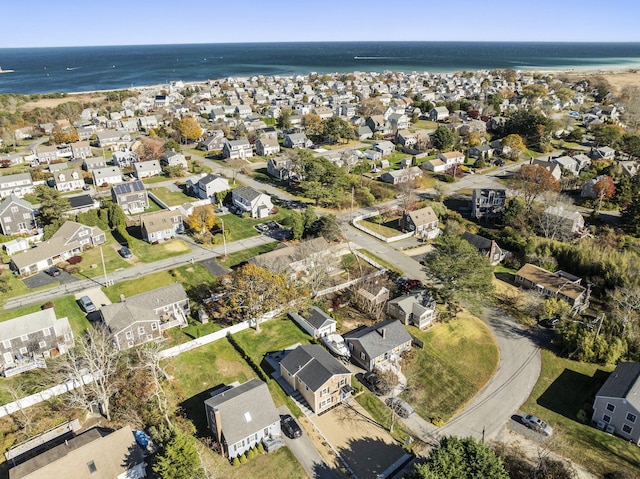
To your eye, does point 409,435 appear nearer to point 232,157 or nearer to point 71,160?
point 232,157

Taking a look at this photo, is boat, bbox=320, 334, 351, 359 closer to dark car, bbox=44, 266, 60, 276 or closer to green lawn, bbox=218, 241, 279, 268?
green lawn, bbox=218, 241, 279, 268

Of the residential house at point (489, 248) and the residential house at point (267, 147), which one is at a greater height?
the residential house at point (267, 147)

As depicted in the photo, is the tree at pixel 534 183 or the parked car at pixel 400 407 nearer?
the parked car at pixel 400 407

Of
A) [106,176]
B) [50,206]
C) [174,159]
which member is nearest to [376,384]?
[50,206]

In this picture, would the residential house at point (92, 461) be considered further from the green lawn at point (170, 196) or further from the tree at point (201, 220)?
the green lawn at point (170, 196)

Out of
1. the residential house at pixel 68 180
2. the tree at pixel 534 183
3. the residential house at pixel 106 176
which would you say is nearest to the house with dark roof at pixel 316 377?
the tree at pixel 534 183

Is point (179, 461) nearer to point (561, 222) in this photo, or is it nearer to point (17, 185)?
point (561, 222)
